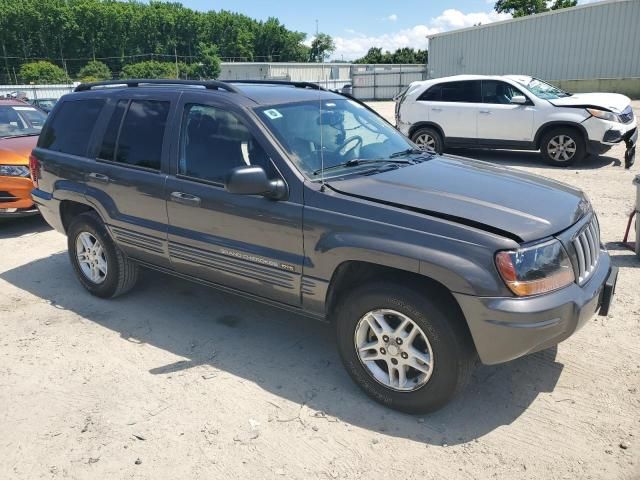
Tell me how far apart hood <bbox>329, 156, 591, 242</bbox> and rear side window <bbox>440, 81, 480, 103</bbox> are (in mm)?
7931

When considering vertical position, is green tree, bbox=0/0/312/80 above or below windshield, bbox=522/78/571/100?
above

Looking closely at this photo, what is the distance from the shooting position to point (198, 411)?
3.33m

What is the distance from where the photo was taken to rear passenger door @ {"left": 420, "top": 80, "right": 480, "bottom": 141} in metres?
11.2

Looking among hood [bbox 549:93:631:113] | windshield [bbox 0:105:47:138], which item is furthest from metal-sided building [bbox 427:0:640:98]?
windshield [bbox 0:105:47:138]

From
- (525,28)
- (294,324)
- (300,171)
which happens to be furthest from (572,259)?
(525,28)

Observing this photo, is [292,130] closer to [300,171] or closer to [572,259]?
[300,171]

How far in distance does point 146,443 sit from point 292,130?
2.18 metres

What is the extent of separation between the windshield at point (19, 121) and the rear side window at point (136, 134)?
469cm

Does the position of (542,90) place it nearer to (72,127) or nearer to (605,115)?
(605,115)

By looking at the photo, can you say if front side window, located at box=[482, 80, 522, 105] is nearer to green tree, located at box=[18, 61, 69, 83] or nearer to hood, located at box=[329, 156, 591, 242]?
hood, located at box=[329, 156, 591, 242]

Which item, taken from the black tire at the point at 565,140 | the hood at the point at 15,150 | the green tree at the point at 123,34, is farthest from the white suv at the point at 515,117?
the green tree at the point at 123,34

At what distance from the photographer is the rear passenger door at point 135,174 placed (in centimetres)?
423

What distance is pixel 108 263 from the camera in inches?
192

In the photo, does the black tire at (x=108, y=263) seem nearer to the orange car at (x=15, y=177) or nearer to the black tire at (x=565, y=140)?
the orange car at (x=15, y=177)
